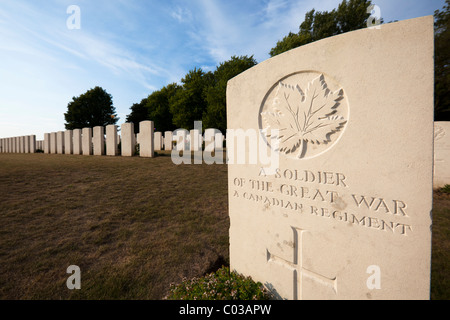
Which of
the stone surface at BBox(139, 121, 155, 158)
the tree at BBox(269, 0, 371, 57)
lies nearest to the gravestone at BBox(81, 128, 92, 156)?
the stone surface at BBox(139, 121, 155, 158)

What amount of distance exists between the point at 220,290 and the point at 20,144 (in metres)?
28.2

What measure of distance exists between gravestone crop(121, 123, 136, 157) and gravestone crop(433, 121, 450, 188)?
12.6m

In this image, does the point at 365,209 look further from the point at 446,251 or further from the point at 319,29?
the point at 319,29

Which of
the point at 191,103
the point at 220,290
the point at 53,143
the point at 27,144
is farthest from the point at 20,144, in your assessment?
the point at 220,290

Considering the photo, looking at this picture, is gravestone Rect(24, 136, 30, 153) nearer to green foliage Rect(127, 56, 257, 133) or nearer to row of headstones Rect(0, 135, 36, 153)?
row of headstones Rect(0, 135, 36, 153)

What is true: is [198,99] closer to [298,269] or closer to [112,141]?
[112,141]

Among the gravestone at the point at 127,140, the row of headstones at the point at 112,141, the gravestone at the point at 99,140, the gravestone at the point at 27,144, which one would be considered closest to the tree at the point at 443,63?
the row of headstones at the point at 112,141

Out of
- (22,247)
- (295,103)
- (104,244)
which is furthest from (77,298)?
(295,103)

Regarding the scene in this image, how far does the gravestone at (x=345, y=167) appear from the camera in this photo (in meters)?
1.49

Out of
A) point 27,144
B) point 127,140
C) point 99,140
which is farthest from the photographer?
point 27,144

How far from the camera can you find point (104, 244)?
3.14 m

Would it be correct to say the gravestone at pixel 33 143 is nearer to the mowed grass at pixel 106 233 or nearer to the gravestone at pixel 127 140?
the gravestone at pixel 127 140

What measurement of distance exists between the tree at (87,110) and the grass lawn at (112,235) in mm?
35132

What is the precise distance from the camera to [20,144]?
67.1 feet
